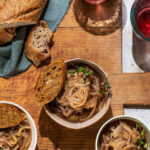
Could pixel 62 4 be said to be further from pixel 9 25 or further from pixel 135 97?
pixel 135 97

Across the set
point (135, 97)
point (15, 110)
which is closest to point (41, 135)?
point (15, 110)

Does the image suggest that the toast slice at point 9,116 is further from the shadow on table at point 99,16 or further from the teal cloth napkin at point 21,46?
the shadow on table at point 99,16

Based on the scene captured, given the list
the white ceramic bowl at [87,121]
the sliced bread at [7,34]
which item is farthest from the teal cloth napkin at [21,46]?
the white ceramic bowl at [87,121]

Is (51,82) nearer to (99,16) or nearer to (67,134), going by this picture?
(67,134)

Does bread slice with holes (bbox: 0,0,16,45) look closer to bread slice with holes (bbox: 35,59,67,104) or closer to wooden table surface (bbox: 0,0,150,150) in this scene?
wooden table surface (bbox: 0,0,150,150)

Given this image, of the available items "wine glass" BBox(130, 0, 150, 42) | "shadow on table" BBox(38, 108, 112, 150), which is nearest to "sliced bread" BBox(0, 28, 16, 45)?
"shadow on table" BBox(38, 108, 112, 150)

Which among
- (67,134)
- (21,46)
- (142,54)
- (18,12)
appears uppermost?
(18,12)

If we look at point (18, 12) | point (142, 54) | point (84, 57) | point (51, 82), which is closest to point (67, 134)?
point (51, 82)
